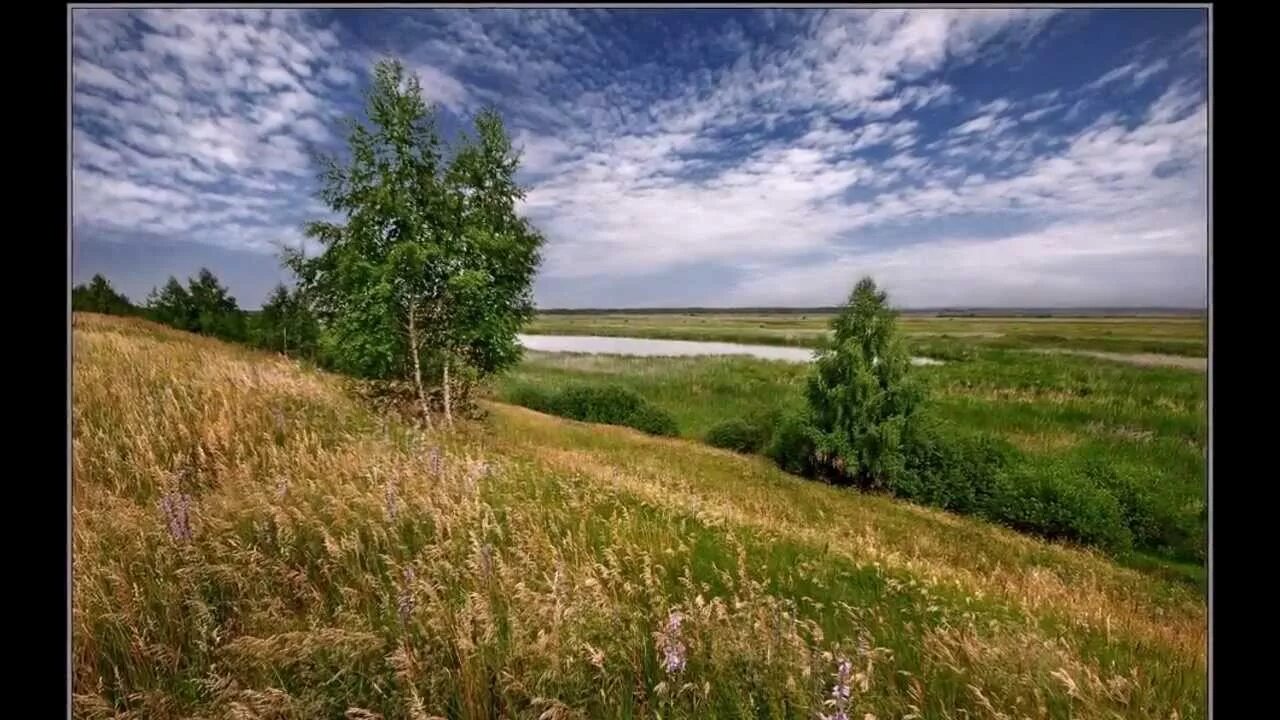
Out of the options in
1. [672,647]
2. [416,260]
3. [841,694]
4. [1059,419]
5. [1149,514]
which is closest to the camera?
[841,694]

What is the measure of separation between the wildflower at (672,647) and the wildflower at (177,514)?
2.98m

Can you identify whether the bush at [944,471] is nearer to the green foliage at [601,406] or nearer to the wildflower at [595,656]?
the green foliage at [601,406]

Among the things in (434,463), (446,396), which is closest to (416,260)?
(446,396)

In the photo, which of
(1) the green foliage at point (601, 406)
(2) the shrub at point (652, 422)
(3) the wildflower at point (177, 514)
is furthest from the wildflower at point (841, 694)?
→ (2) the shrub at point (652, 422)

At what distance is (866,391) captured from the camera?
627 inches

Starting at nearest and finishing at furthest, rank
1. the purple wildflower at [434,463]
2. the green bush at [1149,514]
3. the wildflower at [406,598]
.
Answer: the wildflower at [406,598] → the purple wildflower at [434,463] → the green bush at [1149,514]

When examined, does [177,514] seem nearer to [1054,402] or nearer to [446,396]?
[446,396]

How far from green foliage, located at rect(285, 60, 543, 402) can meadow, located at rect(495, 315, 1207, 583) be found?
2570mm

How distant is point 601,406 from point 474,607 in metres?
25.7

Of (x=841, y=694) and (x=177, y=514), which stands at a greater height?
(x=177, y=514)

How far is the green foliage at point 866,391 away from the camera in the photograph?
51.0 ft

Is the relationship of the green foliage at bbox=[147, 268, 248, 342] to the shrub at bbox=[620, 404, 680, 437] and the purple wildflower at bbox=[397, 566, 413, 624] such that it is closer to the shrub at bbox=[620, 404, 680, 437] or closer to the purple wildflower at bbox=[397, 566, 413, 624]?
the shrub at bbox=[620, 404, 680, 437]
